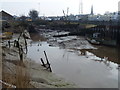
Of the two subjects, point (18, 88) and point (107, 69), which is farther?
point (107, 69)

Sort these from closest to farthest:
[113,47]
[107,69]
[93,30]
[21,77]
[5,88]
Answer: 1. [5,88]
2. [21,77]
3. [107,69]
4. [113,47]
5. [93,30]

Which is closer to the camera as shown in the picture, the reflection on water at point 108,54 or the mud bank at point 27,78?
the mud bank at point 27,78

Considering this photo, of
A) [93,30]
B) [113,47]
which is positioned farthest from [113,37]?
[93,30]

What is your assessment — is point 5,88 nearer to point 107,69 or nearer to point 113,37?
point 107,69

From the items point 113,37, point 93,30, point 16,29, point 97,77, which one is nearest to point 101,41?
point 113,37

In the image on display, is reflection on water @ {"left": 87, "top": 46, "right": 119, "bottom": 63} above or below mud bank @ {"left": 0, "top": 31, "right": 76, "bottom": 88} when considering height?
below

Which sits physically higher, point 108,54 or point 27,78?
point 27,78

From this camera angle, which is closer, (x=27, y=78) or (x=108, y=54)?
(x=27, y=78)

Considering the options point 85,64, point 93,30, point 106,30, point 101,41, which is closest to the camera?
point 85,64

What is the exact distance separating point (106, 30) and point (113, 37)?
14.0 ft

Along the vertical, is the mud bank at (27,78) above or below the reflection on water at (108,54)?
above

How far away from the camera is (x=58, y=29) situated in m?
73.4

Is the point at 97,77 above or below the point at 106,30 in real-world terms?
below

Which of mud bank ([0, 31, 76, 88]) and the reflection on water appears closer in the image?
mud bank ([0, 31, 76, 88])
